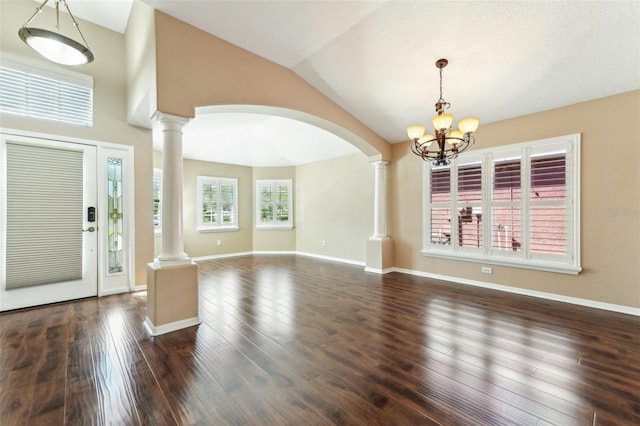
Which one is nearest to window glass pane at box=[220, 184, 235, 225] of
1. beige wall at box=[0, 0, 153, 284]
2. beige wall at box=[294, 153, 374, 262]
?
beige wall at box=[294, 153, 374, 262]

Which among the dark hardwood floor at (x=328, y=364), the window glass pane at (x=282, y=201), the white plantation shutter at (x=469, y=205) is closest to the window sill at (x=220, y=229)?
the window glass pane at (x=282, y=201)

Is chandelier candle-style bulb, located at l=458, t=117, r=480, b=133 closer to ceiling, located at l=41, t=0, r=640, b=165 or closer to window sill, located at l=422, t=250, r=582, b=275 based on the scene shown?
ceiling, located at l=41, t=0, r=640, b=165

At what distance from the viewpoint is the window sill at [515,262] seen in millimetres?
3693

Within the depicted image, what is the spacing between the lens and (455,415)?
1.66 metres

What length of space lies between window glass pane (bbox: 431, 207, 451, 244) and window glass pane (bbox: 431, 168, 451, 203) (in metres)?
0.20

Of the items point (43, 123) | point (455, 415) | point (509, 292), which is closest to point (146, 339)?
point (455, 415)

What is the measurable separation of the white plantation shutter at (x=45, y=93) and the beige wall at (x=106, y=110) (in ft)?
0.31

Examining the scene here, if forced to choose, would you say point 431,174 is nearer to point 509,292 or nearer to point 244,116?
point 509,292

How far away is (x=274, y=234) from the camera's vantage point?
26.7ft

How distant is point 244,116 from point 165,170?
103 inches

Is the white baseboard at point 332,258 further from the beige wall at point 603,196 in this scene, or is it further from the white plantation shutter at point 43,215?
the white plantation shutter at point 43,215

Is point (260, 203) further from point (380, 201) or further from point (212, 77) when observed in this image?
point (212, 77)

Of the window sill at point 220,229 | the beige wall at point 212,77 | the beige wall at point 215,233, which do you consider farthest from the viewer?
the window sill at point 220,229

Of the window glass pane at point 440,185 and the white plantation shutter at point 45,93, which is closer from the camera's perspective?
the white plantation shutter at point 45,93
